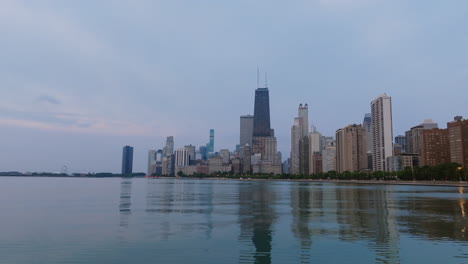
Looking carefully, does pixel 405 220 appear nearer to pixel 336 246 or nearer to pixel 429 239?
pixel 429 239

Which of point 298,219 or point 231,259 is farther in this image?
point 298,219

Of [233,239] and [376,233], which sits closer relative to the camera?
[233,239]

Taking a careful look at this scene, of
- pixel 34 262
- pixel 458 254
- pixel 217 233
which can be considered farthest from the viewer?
pixel 217 233

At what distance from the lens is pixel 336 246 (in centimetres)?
3288

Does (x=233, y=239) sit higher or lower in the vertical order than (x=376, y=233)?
lower

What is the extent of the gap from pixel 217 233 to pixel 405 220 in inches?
1082

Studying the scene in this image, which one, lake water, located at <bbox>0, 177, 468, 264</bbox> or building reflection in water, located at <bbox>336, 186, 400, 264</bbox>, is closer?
lake water, located at <bbox>0, 177, 468, 264</bbox>

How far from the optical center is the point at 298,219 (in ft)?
170

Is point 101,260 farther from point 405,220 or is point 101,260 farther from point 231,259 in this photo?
point 405,220

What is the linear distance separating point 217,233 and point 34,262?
17771 mm

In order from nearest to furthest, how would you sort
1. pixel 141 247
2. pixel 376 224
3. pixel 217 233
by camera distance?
pixel 141 247 → pixel 217 233 → pixel 376 224

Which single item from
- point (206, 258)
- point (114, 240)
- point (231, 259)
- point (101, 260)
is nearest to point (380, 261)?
point (231, 259)

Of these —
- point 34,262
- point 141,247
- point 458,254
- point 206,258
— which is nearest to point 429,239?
point 458,254

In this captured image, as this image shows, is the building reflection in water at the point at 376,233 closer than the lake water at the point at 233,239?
No
